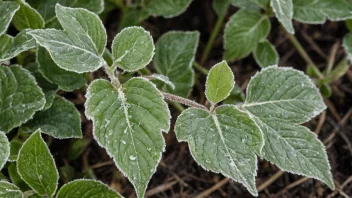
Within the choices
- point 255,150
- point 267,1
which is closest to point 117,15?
point 267,1

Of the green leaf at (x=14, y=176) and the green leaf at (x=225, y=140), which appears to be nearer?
the green leaf at (x=225, y=140)

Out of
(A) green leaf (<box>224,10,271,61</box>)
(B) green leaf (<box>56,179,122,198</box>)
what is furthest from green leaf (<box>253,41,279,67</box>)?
(B) green leaf (<box>56,179,122,198</box>)

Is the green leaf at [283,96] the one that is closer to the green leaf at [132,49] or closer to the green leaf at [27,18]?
the green leaf at [132,49]

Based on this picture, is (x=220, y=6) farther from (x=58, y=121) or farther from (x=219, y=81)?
(x=58, y=121)

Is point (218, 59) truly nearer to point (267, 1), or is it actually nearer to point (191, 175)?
point (267, 1)

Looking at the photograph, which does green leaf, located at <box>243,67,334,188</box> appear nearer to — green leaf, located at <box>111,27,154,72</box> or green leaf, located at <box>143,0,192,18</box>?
green leaf, located at <box>111,27,154,72</box>

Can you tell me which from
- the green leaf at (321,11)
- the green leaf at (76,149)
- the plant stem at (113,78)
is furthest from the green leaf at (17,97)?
the green leaf at (321,11)
